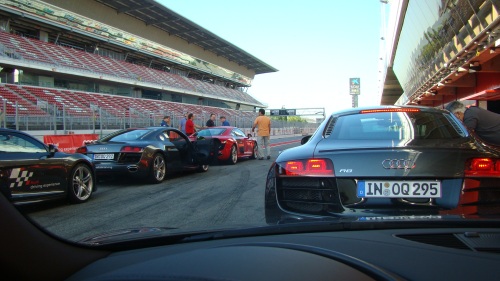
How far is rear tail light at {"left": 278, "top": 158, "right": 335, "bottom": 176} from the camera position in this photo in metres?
2.92

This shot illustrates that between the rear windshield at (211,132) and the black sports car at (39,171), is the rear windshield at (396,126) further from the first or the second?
the rear windshield at (211,132)

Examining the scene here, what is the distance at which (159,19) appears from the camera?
42438mm

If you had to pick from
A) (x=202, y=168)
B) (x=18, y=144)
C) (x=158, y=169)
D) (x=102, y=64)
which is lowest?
(x=202, y=168)

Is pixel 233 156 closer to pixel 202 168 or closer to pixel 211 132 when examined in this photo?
pixel 211 132

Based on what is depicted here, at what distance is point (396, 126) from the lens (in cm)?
352

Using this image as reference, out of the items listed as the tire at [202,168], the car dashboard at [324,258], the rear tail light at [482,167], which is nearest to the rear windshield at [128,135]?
the tire at [202,168]

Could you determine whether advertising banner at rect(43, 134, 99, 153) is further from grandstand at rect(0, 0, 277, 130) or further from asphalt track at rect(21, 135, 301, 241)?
asphalt track at rect(21, 135, 301, 241)

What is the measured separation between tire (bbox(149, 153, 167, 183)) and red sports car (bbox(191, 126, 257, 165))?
298 cm

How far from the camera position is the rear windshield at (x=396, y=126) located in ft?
10.8

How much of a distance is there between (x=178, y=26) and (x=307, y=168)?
4528 cm

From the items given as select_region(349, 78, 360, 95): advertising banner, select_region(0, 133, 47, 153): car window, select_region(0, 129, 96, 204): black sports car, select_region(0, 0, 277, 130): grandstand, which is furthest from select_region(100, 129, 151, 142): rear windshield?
select_region(349, 78, 360, 95): advertising banner

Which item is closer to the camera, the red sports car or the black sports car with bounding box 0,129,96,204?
the black sports car with bounding box 0,129,96,204

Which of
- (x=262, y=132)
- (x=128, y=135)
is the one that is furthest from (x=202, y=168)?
(x=262, y=132)

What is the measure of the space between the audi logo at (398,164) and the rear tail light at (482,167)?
385 millimetres
